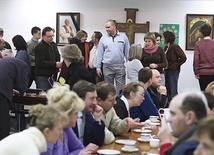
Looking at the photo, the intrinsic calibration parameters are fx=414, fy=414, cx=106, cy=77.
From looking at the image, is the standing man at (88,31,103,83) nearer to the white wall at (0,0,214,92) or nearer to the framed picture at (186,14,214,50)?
the white wall at (0,0,214,92)

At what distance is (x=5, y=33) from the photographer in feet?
33.6

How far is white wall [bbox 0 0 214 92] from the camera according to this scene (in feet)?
31.4

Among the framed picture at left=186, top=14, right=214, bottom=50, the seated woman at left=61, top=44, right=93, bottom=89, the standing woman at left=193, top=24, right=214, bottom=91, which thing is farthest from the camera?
the framed picture at left=186, top=14, right=214, bottom=50

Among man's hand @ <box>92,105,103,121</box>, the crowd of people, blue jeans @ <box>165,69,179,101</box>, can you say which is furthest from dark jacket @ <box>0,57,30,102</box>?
blue jeans @ <box>165,69,179,101</box>

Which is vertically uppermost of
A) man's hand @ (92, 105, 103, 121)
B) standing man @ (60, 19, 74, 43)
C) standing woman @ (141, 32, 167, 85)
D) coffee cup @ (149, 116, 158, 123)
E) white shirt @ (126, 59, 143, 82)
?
standing man @ (60, 19, 74, 43)

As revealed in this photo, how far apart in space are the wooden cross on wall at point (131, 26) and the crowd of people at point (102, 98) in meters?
1.42

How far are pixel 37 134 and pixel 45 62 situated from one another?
14.3ft

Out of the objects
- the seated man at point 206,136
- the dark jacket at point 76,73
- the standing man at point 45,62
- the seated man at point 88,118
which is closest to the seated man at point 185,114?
the seated man at point 206,136

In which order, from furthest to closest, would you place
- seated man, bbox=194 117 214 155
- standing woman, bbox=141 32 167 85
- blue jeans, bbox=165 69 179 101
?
blue jeans, bbox=165 69 179 101
standing woman, bbox=141 32 167 85
seated man, bbox=194 117 214 155

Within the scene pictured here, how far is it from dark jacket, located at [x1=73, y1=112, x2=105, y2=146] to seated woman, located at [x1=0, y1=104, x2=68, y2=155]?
3.15ft

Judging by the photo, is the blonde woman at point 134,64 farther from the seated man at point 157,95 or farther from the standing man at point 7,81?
the standing man at point 7,81

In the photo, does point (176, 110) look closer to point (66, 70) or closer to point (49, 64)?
point (66, 70)

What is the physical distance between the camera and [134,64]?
6.55m

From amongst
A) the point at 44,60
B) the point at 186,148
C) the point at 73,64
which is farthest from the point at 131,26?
the point at 186,148
